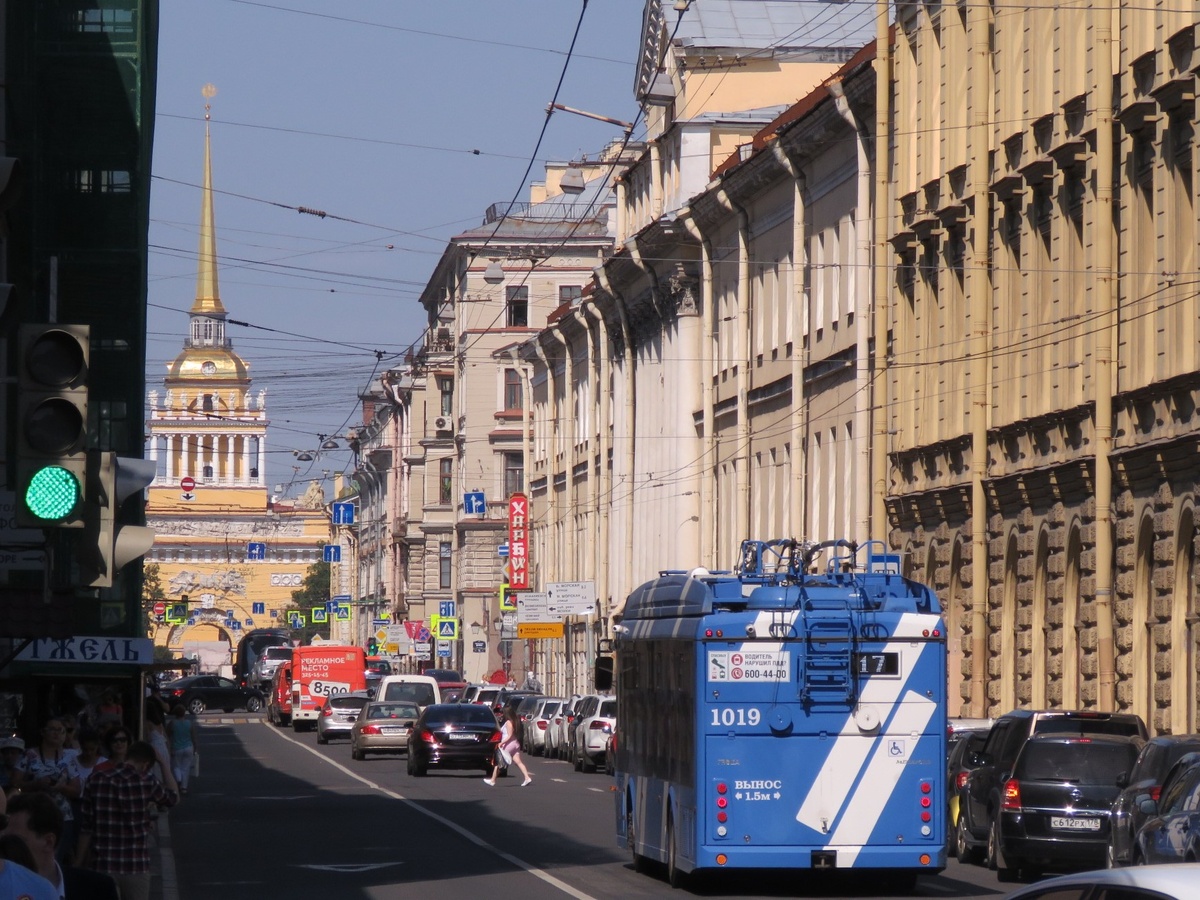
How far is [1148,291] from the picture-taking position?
3073 cm

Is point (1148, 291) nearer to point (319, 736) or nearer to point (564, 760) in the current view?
point (564, 760)

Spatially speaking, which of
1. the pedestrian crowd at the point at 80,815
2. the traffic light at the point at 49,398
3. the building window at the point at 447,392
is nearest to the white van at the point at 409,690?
the pedestrian crowd at the point at 80,815

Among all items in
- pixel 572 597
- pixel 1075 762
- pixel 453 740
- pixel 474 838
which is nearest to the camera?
pixel 1075 762

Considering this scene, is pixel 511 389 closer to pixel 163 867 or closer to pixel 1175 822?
pixel 163 867

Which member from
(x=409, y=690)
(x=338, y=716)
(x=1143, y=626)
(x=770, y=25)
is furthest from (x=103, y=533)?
(x=770, y=25)

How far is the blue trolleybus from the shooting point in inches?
751

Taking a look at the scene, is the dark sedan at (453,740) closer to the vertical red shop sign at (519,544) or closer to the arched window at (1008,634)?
the arched window at (1008,634)

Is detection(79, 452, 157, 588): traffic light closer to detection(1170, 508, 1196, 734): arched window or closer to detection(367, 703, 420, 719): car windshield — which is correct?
detection(1170, 508, 1196, 734): arched window

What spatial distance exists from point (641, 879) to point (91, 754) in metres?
6.45

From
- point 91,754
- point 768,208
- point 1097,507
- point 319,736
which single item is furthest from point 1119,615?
point 319,736

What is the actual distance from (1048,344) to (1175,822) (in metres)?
19.0

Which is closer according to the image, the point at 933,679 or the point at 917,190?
the point at 933,679

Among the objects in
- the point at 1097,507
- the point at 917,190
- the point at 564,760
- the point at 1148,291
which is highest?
the point at 917,190

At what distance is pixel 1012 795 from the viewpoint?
70.8 ft
